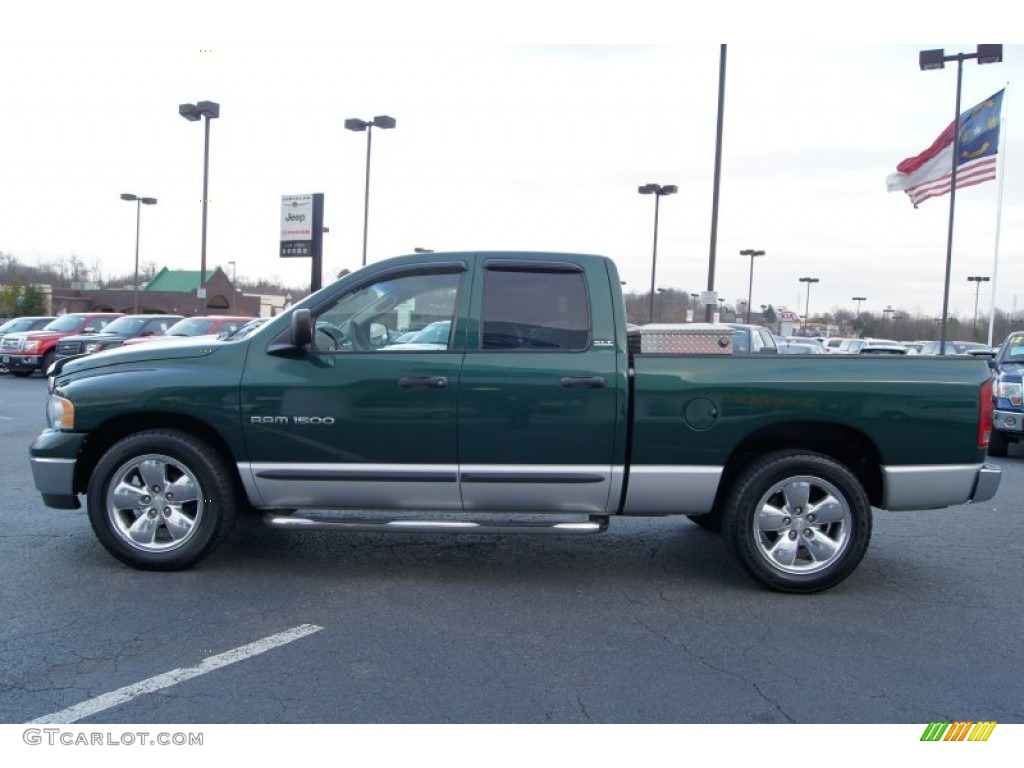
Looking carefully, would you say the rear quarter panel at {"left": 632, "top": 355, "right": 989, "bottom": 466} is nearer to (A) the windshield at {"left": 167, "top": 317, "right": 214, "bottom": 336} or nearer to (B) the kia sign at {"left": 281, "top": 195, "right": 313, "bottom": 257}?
(A) the windshield at {"left": 167, "top": 317, "right": 214, "bottom": 336}

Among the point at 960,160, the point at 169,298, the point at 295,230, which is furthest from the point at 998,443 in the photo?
the point at 169,298

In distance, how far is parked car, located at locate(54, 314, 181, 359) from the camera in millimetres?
21734

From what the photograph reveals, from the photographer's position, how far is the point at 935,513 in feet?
26.3

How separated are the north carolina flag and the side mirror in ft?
73.7

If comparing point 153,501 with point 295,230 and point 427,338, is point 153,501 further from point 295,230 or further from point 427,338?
point 295,230

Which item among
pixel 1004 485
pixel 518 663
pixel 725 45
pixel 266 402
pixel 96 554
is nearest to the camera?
pixel 518 663

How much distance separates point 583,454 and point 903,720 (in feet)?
7.16

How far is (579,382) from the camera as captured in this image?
522 cm

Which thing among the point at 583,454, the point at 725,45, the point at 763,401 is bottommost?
the point at 583,454

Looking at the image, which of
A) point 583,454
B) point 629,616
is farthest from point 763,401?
point 629,616

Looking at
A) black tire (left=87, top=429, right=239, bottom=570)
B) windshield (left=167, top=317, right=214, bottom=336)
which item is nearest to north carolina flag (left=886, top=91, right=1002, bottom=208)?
windshield (left=167, top=317, right=214, bottom=336)

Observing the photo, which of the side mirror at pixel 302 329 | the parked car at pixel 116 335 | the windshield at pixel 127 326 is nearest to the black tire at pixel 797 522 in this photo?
the side mirror at pixel 302 329

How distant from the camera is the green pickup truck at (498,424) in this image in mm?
5258

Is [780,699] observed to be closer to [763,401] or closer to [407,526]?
[763,401]
